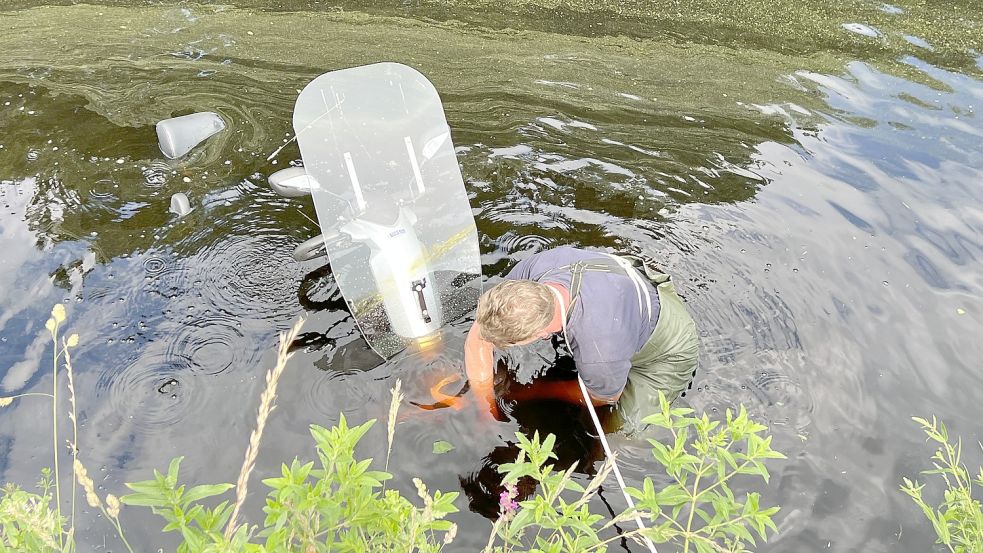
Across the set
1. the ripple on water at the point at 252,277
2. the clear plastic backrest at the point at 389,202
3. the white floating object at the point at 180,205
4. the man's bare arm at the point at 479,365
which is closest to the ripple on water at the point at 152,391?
the ripple on water at the point at 252,277

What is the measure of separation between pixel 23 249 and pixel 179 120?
1.49 meters

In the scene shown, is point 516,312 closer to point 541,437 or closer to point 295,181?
point 541,437

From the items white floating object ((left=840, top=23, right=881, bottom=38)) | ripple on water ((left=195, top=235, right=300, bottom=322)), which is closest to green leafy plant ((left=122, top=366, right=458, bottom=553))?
ripple on water ((left=195, top=235, right=300, bottom=322))

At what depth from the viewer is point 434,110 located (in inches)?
145

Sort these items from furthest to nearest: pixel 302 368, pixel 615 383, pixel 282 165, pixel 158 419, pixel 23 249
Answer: pixel 282 165, pixel 23 249, pixel 302 368, pixel 158 419, pixel 615 383

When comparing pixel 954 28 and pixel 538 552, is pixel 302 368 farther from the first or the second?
pixel 954 28

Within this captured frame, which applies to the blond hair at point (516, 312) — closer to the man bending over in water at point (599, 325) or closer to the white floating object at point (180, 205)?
the man bending over in water at point (599, 325)

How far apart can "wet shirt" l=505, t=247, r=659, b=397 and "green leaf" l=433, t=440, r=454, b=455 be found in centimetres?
85

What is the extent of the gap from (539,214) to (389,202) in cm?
136

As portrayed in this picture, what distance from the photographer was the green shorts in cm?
312

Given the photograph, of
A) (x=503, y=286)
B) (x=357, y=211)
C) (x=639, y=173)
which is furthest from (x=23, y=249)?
(x=639, y=173)

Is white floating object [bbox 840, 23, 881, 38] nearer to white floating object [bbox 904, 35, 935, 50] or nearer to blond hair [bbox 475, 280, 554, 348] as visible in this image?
white floating object [bbox 904, 35, 935, 50]

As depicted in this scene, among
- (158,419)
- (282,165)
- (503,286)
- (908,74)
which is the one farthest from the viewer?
(908,74)

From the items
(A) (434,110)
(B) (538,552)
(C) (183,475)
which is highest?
(A) (434,110)
